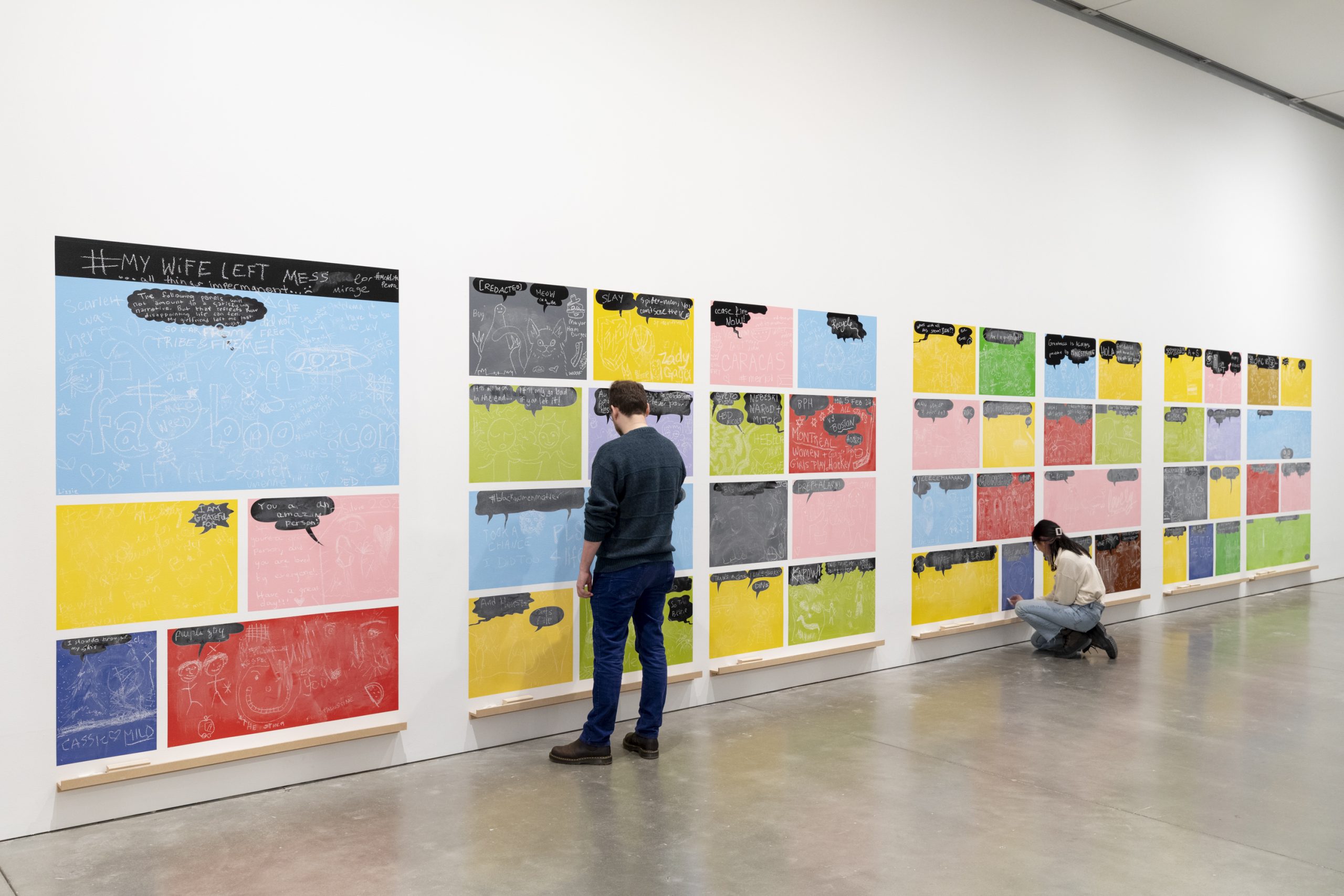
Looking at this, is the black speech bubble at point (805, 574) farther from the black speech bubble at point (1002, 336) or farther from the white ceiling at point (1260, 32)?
the white ceiling at point (1260, 32)

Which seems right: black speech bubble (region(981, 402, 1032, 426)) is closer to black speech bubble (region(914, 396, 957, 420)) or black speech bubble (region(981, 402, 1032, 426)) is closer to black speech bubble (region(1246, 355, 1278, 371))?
black speech bubble (region(914, 396, 957, 420))

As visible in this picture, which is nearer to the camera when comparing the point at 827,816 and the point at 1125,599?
the point at 827,816

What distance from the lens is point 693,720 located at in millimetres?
5281

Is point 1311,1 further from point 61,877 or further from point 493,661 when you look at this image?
point 61,877

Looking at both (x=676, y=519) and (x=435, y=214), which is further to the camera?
(x=676, y=519)

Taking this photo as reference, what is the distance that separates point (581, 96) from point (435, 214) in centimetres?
104

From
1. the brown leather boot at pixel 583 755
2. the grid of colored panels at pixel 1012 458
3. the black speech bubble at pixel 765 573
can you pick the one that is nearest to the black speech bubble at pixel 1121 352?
the grid of colored panels at pixel 1012 458

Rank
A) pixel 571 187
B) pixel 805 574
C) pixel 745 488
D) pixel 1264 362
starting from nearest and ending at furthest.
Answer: pixel 571 187 < pixel 745 488 < pixel 805 574 < pixel 1264 362

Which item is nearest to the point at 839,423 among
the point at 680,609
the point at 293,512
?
the point at 680,609

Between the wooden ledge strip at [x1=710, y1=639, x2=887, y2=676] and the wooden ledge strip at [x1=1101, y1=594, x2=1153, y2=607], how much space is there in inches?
95.4

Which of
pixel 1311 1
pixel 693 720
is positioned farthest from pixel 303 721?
pixel 1311 1

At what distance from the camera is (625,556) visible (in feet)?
15.0

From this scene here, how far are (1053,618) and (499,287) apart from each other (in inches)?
171

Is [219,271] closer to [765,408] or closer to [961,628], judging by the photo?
[765,408]
